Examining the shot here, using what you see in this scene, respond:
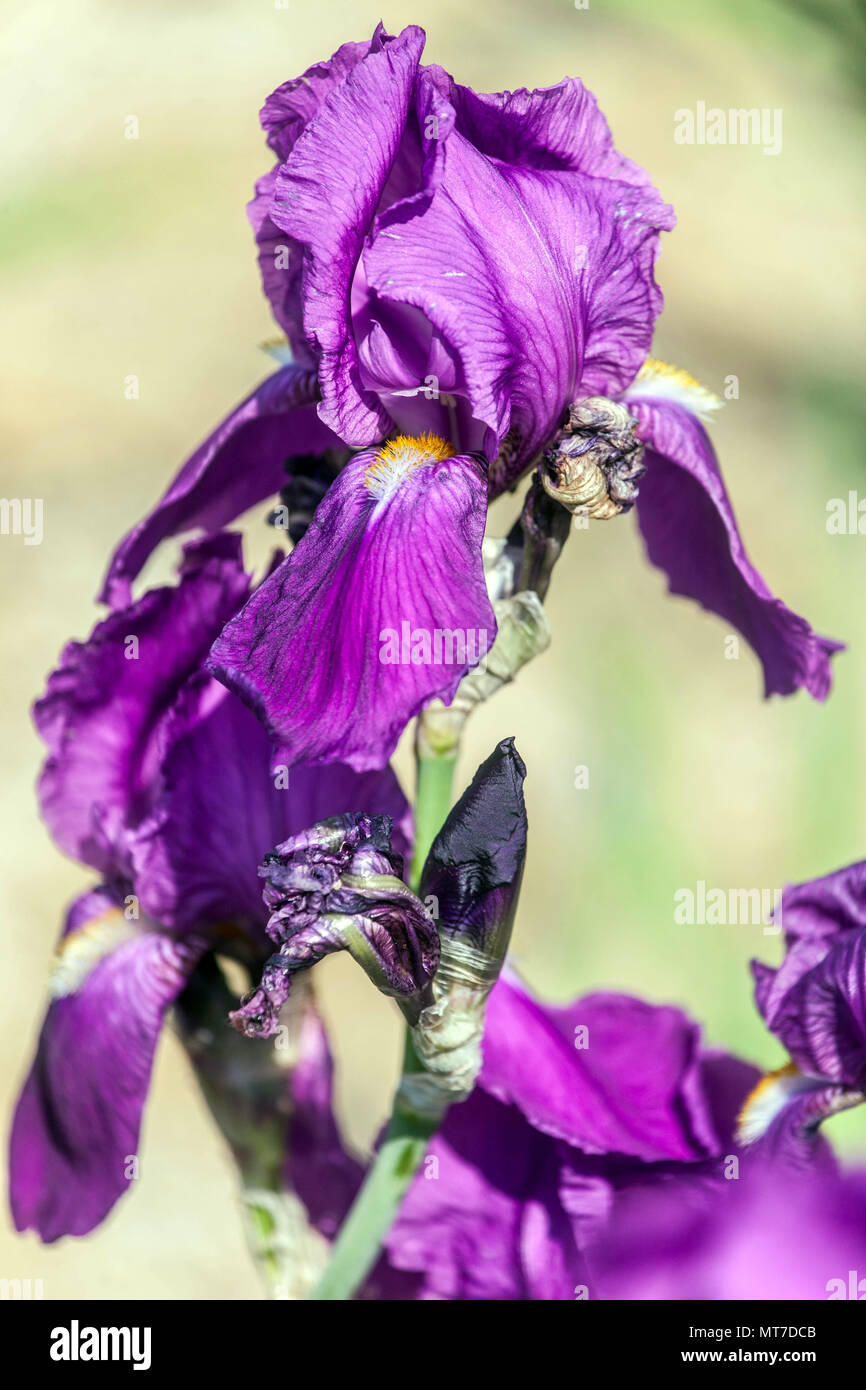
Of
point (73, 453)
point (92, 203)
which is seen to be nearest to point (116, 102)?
point (92, 203)

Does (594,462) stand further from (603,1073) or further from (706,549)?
(603,1073)

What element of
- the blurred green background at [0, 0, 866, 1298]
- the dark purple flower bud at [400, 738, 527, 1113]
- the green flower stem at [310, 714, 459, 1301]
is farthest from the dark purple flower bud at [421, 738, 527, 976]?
the blurred green background at [0, 0, 866, 1298]

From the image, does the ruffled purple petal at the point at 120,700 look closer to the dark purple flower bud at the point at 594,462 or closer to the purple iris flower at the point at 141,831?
the purple iris flower at the point at 141,831

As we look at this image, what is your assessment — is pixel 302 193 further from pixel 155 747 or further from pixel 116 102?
pixel 116 102

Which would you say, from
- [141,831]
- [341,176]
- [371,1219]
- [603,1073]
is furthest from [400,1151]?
[341,176]

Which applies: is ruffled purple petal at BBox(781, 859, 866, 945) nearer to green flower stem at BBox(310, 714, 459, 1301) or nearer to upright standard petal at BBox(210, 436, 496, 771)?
green flower stem at BBox(310, 714, 459, 1301)
